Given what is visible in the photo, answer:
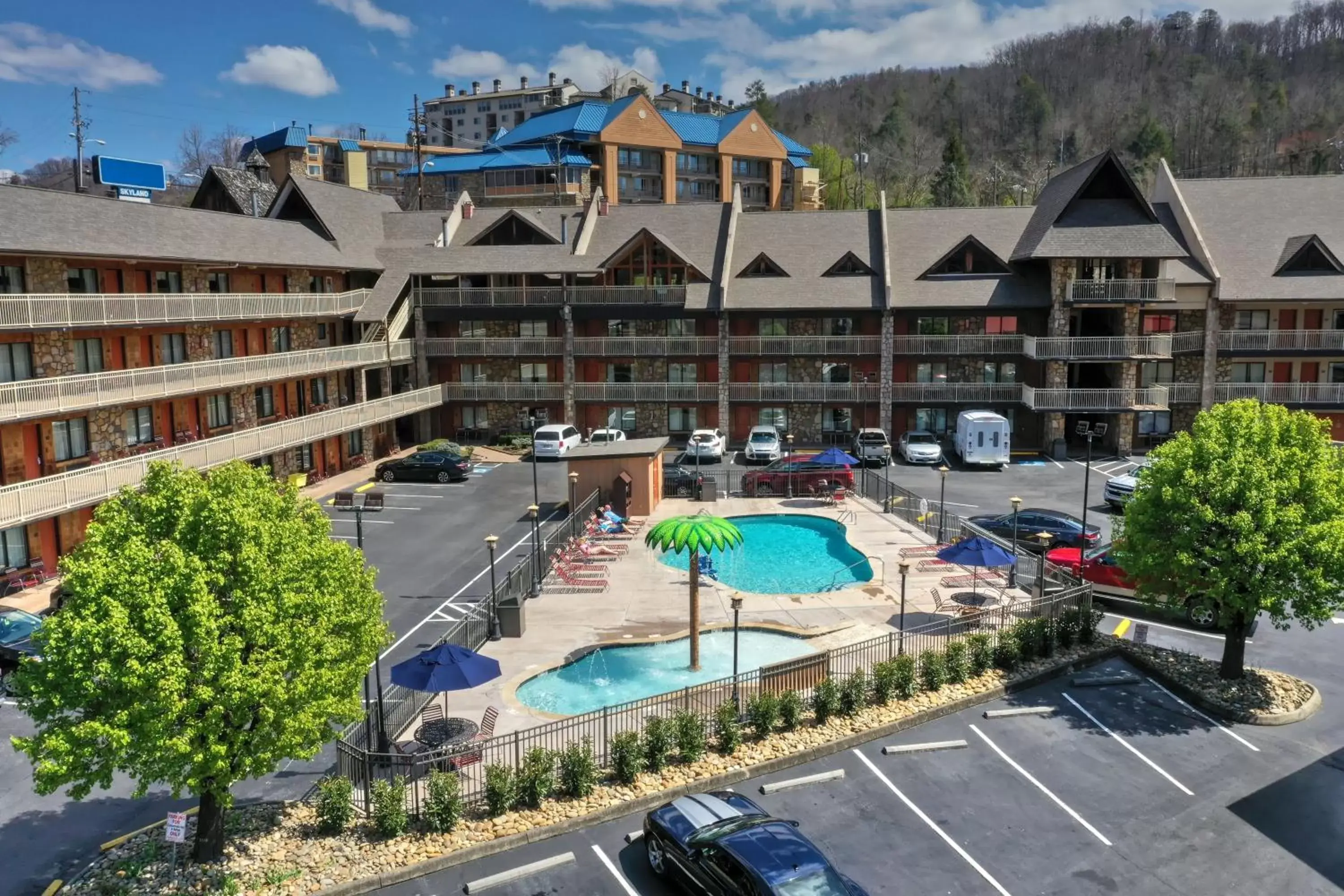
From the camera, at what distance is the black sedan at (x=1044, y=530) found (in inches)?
1292

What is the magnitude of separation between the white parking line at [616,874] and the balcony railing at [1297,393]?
43853 mm

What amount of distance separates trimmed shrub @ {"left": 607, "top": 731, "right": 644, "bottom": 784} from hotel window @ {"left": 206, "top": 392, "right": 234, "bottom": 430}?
94.6 ft

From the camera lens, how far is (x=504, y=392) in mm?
53375

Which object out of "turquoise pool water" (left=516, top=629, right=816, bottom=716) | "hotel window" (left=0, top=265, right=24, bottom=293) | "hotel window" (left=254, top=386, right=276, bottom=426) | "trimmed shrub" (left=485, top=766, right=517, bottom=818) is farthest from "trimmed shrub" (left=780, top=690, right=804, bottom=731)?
"hotel window" (left=254, top=386, right=276, bottom=426)

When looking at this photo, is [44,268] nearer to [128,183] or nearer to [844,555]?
[128,183]

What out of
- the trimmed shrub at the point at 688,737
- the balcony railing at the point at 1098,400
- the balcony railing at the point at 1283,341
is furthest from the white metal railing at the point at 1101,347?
the trimmed shrub at the point at 688,737

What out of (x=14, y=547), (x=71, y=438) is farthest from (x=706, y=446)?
(x=14, y=547)

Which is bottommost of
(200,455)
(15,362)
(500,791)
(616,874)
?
(616,874)

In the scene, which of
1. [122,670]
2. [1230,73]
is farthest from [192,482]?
[1230,73]

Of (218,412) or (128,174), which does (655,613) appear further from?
(128,174)

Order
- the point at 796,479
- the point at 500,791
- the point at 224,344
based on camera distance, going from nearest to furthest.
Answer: the point at 500,791 → the point at 224,344 → the point at 796,479

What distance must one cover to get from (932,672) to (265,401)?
110 feet

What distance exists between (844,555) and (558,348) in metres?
24.6

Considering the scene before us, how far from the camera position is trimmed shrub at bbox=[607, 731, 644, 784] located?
721 inches
